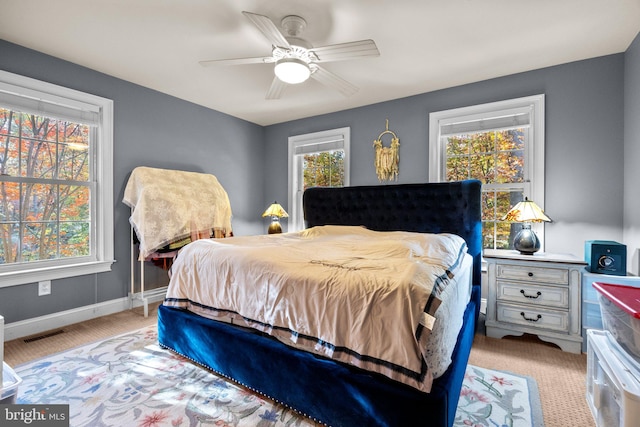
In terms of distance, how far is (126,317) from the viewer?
3.34m

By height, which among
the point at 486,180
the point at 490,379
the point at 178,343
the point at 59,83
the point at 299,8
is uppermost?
the point at 299,8

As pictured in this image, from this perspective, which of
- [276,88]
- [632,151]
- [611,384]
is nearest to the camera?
[611,384]

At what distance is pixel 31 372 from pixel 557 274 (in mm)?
4176

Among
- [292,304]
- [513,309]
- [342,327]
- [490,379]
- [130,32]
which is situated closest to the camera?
[342,327]

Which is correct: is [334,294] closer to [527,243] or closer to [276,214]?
[527,243]

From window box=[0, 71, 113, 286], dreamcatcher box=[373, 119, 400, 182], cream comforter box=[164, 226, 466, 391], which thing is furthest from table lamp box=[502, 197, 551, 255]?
window box=[0, 71, 113, 286]

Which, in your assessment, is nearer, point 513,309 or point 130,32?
point 130,32

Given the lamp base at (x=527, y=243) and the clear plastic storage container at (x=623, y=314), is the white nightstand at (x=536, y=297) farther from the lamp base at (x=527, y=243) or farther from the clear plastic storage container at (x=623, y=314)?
the clear plastic storage container at (x=623, y=314)

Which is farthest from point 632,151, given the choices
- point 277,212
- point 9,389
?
point 9,389

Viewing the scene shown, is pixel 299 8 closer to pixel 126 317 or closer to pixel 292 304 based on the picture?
pixel 292 304

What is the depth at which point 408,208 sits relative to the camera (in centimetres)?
360

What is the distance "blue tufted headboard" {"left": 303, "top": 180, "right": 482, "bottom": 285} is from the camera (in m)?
3.17

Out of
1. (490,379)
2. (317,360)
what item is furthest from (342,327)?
(490,379)

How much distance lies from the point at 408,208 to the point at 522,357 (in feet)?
5.80
